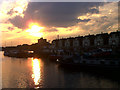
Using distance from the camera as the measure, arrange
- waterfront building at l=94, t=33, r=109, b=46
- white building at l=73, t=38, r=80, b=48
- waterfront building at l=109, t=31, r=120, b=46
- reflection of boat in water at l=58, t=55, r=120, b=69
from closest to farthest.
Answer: reflection of boat in water at l=58, t=55, r=120, b=69, waterfront building at l=109, t=31, r=120, b=46, waterfront building at l=94, t=33, r=109, b=46, white building at l=73, t=38, r=80, b=48

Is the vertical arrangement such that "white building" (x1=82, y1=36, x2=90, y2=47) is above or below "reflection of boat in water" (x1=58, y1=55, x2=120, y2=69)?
above

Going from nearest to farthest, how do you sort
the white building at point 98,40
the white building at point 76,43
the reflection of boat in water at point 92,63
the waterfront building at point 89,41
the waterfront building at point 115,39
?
1. the reflection of boat in water at point 92,63
2. the waterfront building at point 115,39
3. the white building at point 98,40
4. the waterfront building at point 89,41
5. the white building at point 76,43

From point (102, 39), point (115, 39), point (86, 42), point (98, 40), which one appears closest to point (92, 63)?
point (115, 39)

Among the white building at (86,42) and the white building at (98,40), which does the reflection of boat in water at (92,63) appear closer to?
the white building at (98,40)

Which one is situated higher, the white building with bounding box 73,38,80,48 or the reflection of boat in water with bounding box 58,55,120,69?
the white building with bounding box 73,38,80,48

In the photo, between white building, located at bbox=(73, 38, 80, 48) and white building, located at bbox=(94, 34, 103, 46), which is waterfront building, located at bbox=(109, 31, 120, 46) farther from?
white building, located at bbox=(73, 38, 80, 48)

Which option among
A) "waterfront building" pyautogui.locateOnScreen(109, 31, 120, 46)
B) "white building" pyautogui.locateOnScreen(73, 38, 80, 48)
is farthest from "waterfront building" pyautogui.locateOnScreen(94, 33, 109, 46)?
"white building" pyautogui.locateOnScreen(73, 38, 80, 48)

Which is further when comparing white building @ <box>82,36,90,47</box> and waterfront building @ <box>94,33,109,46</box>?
white building @ <box>82,36,90,47</box>

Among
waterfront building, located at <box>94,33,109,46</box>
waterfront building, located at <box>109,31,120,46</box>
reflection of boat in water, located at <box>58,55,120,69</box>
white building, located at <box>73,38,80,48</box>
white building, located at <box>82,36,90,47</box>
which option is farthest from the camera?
white building, located at <box>73,38,80,48</box>

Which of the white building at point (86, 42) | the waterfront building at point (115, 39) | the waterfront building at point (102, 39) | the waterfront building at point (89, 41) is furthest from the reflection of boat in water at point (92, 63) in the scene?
the white building at point (86, 42)

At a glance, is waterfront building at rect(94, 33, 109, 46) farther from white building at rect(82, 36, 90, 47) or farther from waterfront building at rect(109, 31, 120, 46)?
white building at rect(82, 36, 90, 47)

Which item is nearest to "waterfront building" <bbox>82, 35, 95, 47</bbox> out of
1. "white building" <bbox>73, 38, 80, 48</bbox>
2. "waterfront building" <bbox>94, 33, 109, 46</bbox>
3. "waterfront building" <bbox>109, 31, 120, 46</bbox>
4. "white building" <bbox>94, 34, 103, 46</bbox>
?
"white building" <bbox>94, 34, 103, 46</bbox>

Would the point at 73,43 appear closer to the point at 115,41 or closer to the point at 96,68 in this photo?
the point at 115,41

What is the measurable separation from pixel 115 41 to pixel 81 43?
87.8ft
